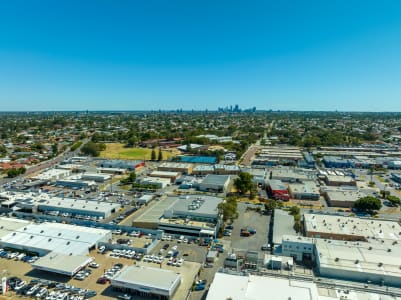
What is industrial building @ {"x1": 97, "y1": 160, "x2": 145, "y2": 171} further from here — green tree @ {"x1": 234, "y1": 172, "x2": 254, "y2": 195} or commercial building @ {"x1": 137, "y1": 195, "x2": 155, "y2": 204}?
green tree @ {"x1": 234, "y1": 172, "x2": 254, "y2": 195}

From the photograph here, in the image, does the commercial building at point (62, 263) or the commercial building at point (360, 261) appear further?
the commercial building at point (62, 263)

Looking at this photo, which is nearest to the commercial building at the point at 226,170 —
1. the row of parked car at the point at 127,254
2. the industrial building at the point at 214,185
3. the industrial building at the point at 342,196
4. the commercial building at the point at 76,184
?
the industrial building at the point at 214,185

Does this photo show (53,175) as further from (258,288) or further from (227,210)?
Answer: (258,288)

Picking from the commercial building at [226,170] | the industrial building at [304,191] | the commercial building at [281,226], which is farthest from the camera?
the commercial building at [226,170]

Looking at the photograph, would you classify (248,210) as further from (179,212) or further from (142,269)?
(142,269)

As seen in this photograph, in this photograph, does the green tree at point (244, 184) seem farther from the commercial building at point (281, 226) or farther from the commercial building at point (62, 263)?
the commercial building at point (62, 263)

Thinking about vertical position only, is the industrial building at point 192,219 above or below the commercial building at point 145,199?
above
